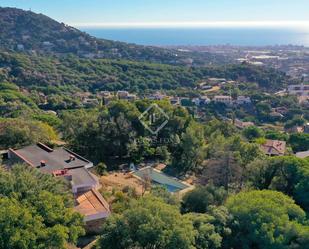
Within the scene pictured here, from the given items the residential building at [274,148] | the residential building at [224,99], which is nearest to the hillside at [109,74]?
the residential building at [224,99]

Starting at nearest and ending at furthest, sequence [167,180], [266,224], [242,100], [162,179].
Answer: [266,224] < [167,180] < [162,179] < [242,100]

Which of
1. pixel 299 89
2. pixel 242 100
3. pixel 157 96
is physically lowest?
pixel 299 89

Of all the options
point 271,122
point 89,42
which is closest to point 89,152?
point 271,122

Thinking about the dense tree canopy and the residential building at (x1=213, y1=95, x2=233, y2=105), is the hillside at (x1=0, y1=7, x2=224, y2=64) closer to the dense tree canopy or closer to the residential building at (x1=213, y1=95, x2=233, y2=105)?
the residential building at (x1=213, y1=95, x2=233, y2=105)

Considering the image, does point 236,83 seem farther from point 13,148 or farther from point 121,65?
point 13,148

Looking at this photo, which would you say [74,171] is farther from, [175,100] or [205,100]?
[205,100]

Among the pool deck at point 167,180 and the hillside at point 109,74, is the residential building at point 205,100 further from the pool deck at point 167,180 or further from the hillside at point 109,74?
the pool deck at point 167,180

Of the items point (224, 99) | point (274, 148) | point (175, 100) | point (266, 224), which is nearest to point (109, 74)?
point (175, 100)
